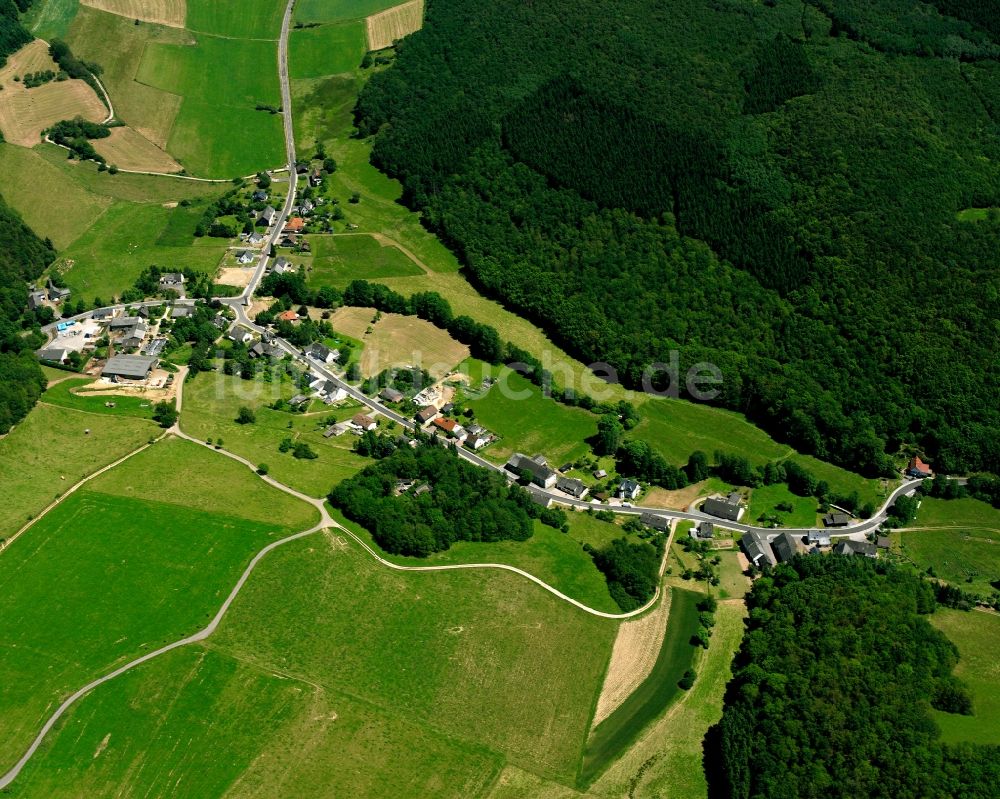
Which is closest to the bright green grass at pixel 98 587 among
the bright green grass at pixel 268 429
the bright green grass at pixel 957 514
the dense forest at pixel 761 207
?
the bright green grass at pixel 268 429

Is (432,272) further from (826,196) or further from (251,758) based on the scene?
(251,758)

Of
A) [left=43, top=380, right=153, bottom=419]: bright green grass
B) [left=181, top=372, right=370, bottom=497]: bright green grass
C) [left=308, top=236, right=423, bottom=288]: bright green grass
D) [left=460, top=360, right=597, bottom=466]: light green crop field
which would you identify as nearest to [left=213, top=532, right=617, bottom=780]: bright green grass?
[left=181, top=372, right=370, bottom=497]: bright green grass

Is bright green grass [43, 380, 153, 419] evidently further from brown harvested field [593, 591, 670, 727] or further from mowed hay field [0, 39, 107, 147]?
mowed hay field [0, 39, 107, 147]

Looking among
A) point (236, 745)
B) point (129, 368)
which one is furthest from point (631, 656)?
point (129, 368)

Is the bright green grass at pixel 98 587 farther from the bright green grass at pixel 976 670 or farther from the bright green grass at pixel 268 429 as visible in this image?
the bright green grass at pixel 976 670

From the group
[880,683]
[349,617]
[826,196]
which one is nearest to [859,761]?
[880,683]
